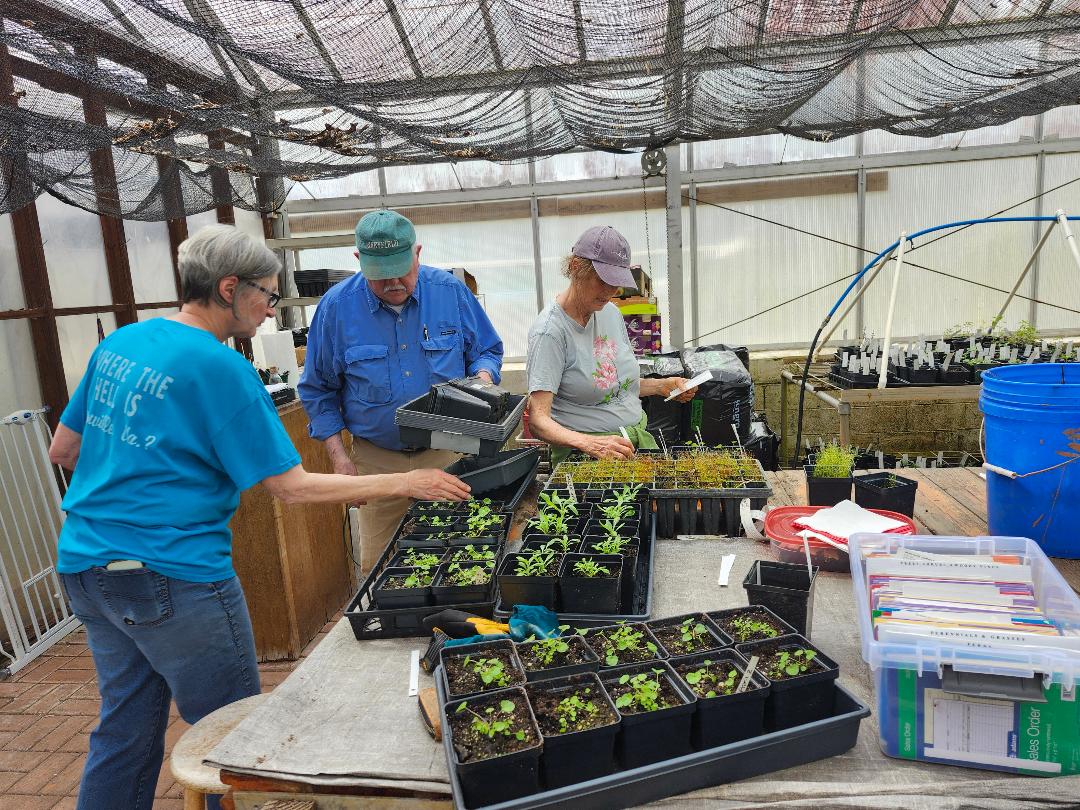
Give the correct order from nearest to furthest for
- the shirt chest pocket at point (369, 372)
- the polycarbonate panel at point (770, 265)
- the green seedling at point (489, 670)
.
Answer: the green seedling at point (489, 670), the shirt chest pocket at point (369, 372), the polycarbonate panel at point (770, 265)

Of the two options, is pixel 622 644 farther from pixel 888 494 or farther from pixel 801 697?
pixel 888 494

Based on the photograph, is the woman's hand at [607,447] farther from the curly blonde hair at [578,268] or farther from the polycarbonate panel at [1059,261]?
the polycarbonate panel at [1059,261]

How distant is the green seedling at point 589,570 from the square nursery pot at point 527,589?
2.1 inches

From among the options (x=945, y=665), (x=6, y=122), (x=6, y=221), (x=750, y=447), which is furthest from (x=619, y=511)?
(x=6, y=221)

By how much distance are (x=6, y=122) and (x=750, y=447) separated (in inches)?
169

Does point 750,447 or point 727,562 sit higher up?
point 727,562

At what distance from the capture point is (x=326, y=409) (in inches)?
101

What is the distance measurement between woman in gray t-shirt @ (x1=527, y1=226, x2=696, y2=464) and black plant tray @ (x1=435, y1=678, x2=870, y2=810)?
1.31 meters

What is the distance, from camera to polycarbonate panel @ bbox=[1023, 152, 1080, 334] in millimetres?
6098

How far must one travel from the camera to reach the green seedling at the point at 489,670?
3.97ft

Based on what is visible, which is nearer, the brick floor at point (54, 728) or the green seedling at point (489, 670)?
the green seedling at point (489, 670)

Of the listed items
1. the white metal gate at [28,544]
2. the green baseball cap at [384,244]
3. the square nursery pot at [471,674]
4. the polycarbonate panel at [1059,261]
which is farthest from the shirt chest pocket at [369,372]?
the polycarbonate panel at [1059,261]

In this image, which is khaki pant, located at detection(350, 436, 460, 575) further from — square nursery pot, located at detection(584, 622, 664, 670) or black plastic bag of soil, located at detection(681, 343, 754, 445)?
black plastic bag of soil, located at detection(681, 343, 754, 445)

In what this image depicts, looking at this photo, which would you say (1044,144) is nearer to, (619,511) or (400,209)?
(400,209)
